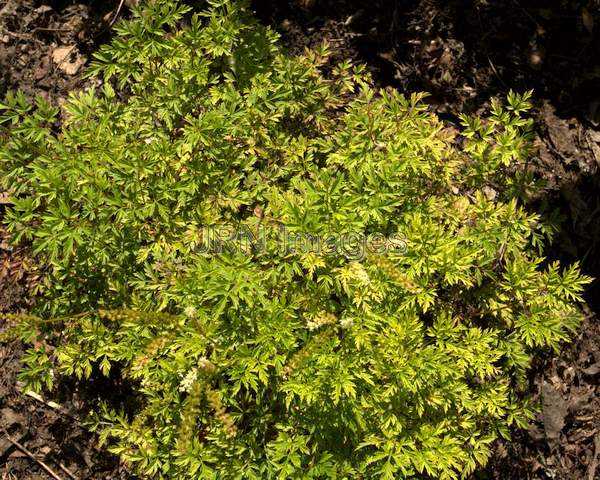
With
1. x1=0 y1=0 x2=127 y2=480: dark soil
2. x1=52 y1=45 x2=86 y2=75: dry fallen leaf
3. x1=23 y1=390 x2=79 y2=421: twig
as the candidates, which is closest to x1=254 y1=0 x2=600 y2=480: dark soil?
x1=52 y1=45 x2=86 y2=75: dry fallen leaf

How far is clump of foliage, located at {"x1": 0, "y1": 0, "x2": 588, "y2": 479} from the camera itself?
3.76 meters

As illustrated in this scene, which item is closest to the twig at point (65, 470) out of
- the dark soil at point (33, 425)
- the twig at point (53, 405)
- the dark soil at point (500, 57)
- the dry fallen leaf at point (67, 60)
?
the dark soil at point (33, 425)

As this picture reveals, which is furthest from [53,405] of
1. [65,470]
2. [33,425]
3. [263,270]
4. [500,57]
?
[500,57]

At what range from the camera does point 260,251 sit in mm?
3885

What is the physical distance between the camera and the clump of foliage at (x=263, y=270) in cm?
376

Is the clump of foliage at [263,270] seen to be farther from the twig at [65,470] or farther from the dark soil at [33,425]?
the twig at [65,470]

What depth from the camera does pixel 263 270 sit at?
3969mm

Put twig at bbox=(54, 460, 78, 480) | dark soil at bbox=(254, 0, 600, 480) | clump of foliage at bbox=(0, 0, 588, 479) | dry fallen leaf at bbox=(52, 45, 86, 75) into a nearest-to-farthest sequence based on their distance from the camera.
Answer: clump of foliage at bbox=(0, 0, 588, 479), twig at bbox=(54, 460, 78, 480), dark soil at bbox=(254, 0, 600, 480), dry fallen leaf at bbox=(52, 45, 86, 75)

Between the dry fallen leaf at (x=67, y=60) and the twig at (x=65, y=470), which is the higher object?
the dry fallen leaf at (x=67, y=60)

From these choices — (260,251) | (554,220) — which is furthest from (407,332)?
(554,220)

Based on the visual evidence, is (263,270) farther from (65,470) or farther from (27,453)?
(27,453)

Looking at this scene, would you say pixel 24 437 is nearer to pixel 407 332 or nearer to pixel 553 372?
pixel 407 332

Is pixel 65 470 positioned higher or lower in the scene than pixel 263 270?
lower

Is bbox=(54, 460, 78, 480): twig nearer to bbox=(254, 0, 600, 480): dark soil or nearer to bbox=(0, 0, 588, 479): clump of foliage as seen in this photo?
bbox=(0, 0, 588, 479): clump of foliage
